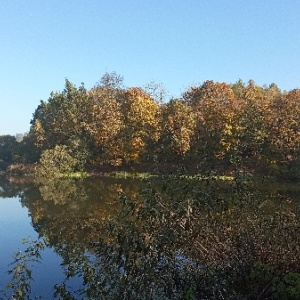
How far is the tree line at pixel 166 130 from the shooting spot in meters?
35.9

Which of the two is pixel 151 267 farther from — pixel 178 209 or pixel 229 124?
pixel 229 124

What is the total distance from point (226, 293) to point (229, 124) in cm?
3392

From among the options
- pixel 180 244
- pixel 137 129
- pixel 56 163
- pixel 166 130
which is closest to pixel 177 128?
pixel 166 130

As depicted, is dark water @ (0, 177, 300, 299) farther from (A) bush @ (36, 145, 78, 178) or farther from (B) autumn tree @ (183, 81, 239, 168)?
(A) bush @ (36, 145, 78, 178)

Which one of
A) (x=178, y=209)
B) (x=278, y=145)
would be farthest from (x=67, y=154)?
(x=178, y=209)

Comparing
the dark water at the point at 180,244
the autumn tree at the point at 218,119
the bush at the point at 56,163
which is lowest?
the dark water at the point at 180,244

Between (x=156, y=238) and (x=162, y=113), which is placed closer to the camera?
(x=156, y=238)

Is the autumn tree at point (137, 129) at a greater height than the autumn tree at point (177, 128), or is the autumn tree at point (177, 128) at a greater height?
the autumn tree at point (137, 129)

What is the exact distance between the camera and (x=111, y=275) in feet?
19.0

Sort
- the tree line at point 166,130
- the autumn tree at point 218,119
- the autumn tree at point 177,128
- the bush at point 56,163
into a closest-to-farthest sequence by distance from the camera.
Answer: the tree line at point 166,130 → the autumn tree at point 218,119 → the autumn tree at point 177,128 → the bush at point 56,163

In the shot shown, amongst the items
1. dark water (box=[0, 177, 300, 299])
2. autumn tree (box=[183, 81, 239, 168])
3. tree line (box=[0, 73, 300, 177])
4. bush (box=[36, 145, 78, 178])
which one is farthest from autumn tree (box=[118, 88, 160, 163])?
dark water (box=[0, 177, 300, 299])

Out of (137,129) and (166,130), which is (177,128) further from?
(137,129)

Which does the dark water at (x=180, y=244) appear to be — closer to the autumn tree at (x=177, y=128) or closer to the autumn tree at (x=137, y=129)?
the autumn tree at (x=177, y=128)

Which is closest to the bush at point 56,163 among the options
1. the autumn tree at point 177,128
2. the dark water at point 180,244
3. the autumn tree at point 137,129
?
the autumn tree at point 137,129
